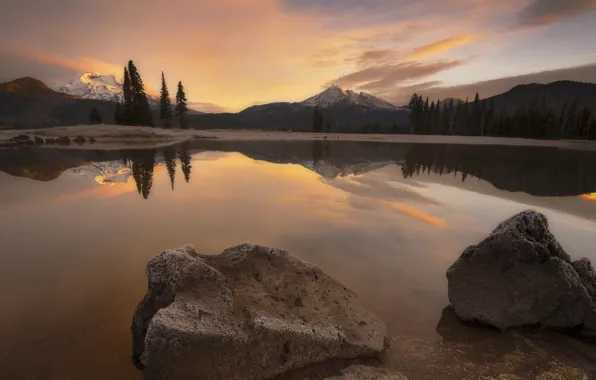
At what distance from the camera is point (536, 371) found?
3.38 m

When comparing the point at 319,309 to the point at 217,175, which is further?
the point at 217,175

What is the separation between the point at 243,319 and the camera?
3.26 metres

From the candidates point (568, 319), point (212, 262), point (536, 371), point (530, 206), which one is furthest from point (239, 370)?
point (530, 206)

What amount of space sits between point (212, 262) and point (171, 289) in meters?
0.77

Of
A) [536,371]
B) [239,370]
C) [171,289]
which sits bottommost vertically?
[536,371]

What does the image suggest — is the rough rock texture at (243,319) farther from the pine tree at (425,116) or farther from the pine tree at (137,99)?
the pine tree at (425,116)

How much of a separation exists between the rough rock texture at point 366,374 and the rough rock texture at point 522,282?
1684 millimetres

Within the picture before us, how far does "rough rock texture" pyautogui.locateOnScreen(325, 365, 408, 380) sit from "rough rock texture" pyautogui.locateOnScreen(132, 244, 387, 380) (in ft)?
0.59

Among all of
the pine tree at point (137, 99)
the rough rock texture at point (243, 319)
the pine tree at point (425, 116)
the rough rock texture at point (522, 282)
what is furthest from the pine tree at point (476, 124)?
the rough rock texture at point (243, 319)

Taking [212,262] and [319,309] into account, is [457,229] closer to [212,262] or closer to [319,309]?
[319,309]

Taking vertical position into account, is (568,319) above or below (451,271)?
below

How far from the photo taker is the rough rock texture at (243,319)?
9.45 feet

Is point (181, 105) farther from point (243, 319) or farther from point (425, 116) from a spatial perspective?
point (243, 319)

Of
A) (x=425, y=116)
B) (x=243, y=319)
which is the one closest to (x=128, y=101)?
(x=243, y=319)
